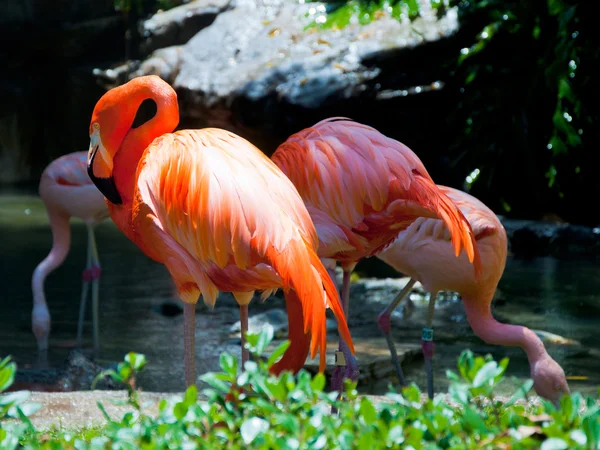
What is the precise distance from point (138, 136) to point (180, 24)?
9.60 meters

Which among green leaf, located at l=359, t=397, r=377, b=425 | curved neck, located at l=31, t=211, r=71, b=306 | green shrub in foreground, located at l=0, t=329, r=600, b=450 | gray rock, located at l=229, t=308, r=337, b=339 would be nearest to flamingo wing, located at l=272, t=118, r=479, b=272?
green shrub in foreground, located at l=0, t=329, r=600, b=450

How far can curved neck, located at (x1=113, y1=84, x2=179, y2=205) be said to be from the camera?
10.4 feet

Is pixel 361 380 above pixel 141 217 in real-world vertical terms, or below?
below

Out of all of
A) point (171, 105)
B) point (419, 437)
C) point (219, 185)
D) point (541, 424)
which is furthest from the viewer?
point (171, 105)

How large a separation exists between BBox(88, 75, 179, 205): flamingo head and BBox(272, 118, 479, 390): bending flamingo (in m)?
0.65

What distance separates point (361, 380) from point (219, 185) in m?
2.23

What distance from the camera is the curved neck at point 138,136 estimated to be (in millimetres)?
3170

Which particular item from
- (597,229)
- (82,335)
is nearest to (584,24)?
(597,229)

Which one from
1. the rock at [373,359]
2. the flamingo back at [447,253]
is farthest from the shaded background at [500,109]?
the flamingo back at [447,253]

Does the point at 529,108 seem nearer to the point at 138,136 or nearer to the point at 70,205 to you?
the point at 70,205

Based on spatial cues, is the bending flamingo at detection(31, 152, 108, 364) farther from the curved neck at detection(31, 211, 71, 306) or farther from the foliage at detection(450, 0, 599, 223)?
the foliage at detection(450, 0, 599, 223)

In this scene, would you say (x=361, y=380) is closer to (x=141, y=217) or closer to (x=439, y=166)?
(x=141, y=217)

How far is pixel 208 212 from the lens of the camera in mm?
2729

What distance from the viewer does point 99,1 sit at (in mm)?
13719
